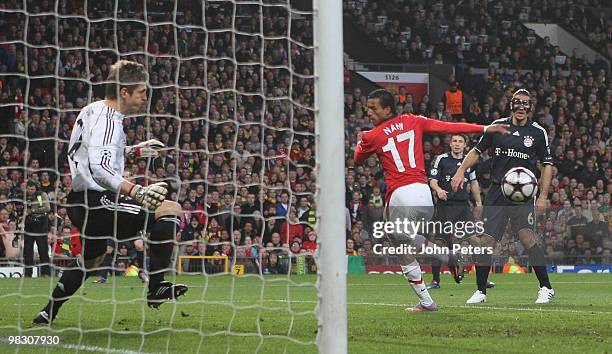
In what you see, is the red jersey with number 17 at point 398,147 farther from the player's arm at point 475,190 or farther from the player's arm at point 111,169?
the player's arm at point 475,190

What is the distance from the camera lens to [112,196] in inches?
303

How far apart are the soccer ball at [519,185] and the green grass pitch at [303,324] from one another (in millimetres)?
1099

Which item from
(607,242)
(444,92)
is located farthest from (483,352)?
(444,92)

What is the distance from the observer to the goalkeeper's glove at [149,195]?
714 cm

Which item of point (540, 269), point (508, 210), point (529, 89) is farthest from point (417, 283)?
point (529, 89)

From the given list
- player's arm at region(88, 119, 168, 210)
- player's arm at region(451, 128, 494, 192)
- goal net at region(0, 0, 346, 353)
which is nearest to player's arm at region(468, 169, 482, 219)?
goal net at region(0, 0, 346, 353)

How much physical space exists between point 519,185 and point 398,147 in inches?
76.7

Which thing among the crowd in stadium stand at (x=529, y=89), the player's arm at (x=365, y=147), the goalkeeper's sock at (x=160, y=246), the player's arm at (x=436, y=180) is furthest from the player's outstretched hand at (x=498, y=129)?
the crowd in stadium stand at (x=529, y=89)

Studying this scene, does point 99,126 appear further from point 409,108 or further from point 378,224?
point 409,108

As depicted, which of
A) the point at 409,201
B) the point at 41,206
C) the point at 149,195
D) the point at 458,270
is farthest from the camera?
the point at 458,270

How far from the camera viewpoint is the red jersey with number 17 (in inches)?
385
